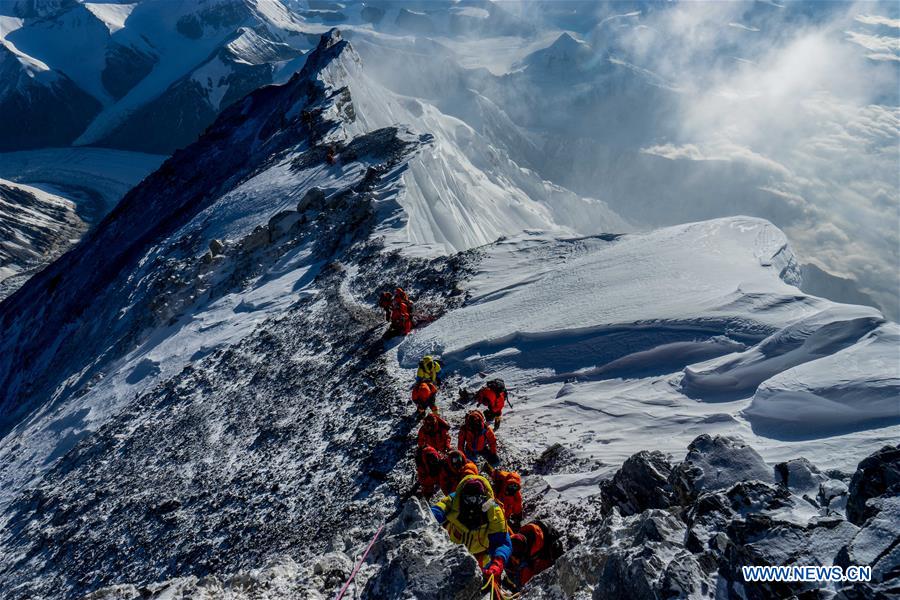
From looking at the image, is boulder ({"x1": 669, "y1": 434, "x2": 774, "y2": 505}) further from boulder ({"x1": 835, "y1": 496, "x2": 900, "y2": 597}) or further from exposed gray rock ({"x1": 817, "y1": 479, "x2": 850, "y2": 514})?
boulder ({"x1": 835, "y1": 496, "x2": 900, "y2": 597})

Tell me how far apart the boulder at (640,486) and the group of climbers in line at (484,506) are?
114 centimetres

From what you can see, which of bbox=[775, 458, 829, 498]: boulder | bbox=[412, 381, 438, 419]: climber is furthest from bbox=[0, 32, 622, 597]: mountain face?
bbox=[775, 458, 829, 498]: boulder

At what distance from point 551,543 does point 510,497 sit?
1104mm

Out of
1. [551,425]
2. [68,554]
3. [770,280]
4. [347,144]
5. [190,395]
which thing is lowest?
[68,554]

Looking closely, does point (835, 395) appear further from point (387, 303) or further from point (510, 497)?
point (387, 303)

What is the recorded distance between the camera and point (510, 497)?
30.4ft

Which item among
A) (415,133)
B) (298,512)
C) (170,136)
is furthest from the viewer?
(170,136)

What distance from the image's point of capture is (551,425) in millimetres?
12586

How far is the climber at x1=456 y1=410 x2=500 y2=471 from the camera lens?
11219mm

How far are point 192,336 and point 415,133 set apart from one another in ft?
67.9

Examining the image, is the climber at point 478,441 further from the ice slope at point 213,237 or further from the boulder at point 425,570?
the ice slope at point 213,237

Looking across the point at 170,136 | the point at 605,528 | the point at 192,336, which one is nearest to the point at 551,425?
the point at 605,528

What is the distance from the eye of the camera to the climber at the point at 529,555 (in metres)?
8.23

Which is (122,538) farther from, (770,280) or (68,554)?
(770,280)
